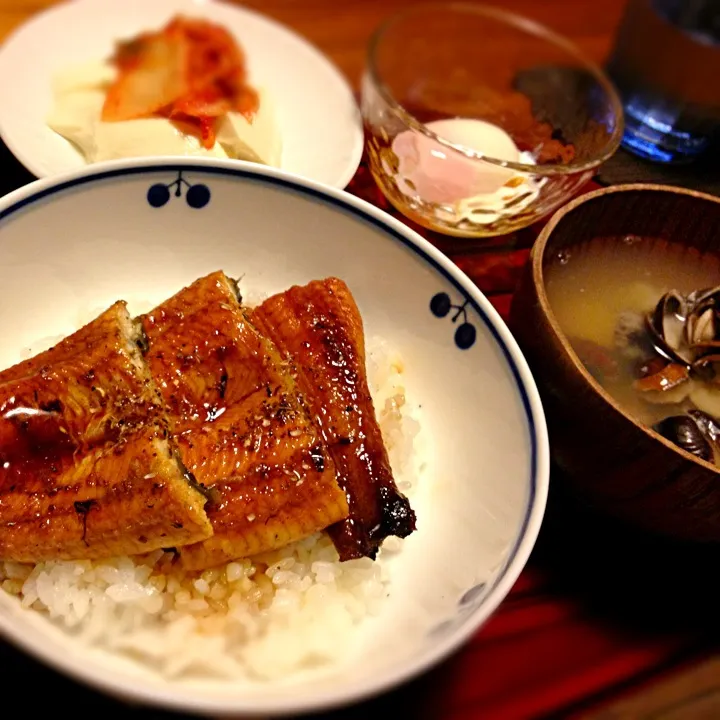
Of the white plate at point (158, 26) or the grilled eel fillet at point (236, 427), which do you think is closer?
the grilled eel fillet at point (236, 427)

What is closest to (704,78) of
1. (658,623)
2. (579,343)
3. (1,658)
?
(579,343)

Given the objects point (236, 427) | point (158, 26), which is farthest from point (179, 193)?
point (158, 26)

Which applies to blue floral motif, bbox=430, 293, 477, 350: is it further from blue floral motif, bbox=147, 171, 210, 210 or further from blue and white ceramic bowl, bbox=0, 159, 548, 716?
blue floral motif, bbox=147, 171, 210, 210

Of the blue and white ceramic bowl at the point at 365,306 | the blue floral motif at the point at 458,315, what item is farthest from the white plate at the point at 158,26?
the blue floral motif at the point at 458,315

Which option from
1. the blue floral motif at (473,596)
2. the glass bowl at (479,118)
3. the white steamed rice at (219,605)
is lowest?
the white steamed rice at (219,605)

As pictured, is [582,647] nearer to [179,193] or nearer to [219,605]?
[219,605]

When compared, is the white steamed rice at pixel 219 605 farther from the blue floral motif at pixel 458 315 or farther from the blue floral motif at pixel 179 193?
the blue floral motif at pixel 179 193
